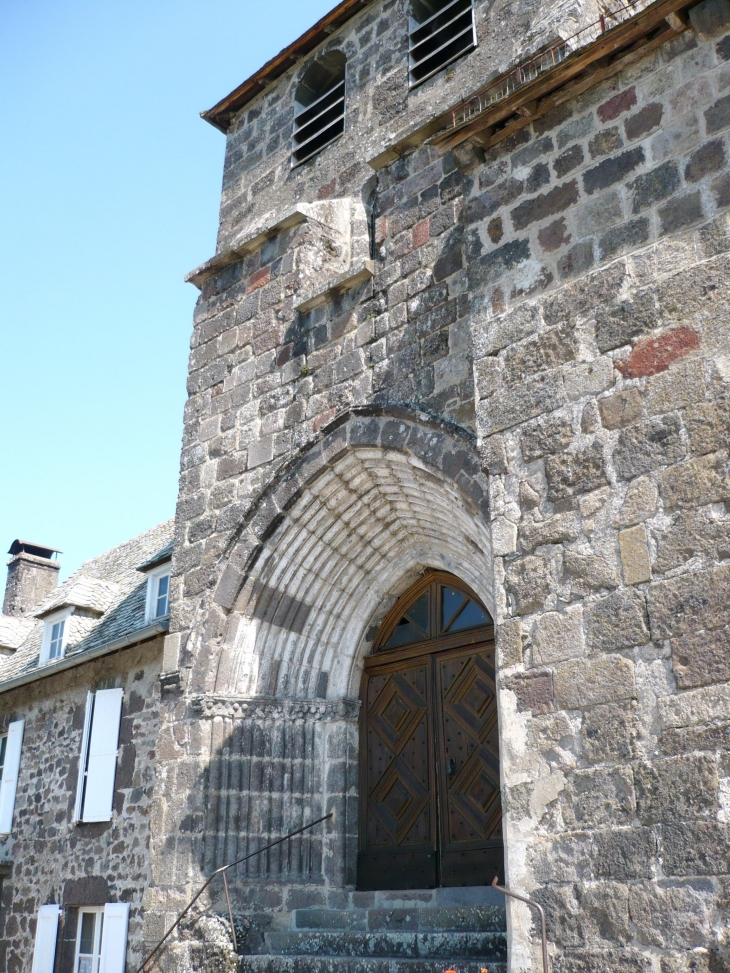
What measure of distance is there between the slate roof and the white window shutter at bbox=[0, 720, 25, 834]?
0.90 meters

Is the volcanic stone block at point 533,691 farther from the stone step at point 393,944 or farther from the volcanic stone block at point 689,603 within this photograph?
the stone step at point 393,944

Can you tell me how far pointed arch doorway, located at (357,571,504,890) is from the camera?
6.22 m

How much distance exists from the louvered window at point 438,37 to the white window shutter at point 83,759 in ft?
20.1

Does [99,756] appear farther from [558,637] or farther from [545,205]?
[545,205]

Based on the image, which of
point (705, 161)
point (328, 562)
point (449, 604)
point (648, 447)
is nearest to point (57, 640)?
point (328, 562)

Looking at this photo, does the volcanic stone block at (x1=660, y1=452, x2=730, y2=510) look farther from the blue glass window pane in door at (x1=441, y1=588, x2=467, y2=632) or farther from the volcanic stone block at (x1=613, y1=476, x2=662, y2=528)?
the blue glass window pane in door at (x1=441, y1=588, x2=467, y2=632)

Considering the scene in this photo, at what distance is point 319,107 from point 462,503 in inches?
164

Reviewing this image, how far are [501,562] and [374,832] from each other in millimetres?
3200

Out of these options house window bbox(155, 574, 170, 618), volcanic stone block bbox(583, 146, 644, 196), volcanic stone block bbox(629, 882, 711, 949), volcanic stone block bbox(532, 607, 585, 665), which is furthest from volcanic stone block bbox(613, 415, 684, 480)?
house window bbox(155, 574, 170, 618)

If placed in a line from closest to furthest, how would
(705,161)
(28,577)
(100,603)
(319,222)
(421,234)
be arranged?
(705,161)
(421,234)
(319,222)
(100,603)
(28,577)

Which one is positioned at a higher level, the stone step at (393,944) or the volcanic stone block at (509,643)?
the volcanic stone block at (509,643)

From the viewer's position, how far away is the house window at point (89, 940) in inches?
336

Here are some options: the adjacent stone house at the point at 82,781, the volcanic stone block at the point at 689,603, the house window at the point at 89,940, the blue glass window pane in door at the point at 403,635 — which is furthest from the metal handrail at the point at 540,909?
Result: the house window at the point at 89,940

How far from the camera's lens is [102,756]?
29.4ft
